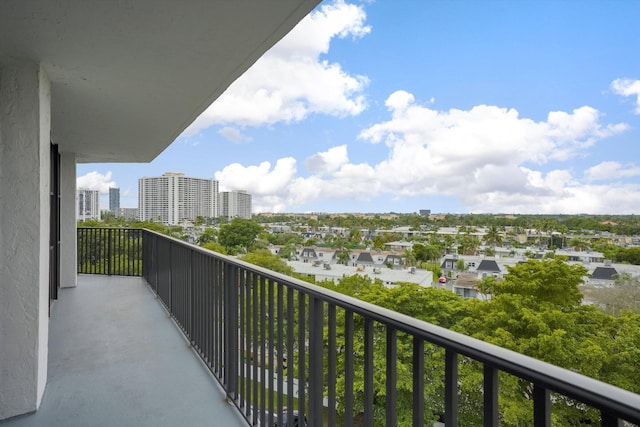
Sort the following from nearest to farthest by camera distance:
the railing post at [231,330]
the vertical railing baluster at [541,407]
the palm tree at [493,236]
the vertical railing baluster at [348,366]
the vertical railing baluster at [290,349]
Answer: the vertical railing baluster at [541,407] → the vertical railing baluster at [348,366] → the vertical railing baluster at [290,349] → the railing post at [231,330] → the palm tree at [493,236]

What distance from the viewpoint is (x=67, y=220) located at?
6312 mm

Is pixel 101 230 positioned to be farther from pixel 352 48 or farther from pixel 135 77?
pixel 352 48

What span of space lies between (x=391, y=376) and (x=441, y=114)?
37.1 m

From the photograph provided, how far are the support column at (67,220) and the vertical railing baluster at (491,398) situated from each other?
23.3ft

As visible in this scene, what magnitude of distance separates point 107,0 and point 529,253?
1325 cm

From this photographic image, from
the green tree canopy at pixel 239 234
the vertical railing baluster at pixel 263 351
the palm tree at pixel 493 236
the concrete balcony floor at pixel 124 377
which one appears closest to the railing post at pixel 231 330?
the concrete balcony floor at pixel 124 377

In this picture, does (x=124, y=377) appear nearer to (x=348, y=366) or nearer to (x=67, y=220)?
(x=348, y=366)

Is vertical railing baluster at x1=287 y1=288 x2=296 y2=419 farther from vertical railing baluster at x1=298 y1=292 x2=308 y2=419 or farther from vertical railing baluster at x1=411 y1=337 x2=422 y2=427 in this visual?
vertical railing baluster at x1=411 y1=337 x2=422 y2=427

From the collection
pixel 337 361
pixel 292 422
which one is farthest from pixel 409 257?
pixel 337 361

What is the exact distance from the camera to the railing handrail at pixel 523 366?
1.91 ft

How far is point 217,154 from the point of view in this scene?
50.8 meters

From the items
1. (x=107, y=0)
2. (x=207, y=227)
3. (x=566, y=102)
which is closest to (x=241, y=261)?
(x=107, y=0)

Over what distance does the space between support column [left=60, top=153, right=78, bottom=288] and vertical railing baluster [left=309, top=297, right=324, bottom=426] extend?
6307mm

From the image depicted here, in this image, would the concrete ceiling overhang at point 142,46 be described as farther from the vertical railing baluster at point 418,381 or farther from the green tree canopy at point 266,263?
the vertical railing baluster at point 418,381
